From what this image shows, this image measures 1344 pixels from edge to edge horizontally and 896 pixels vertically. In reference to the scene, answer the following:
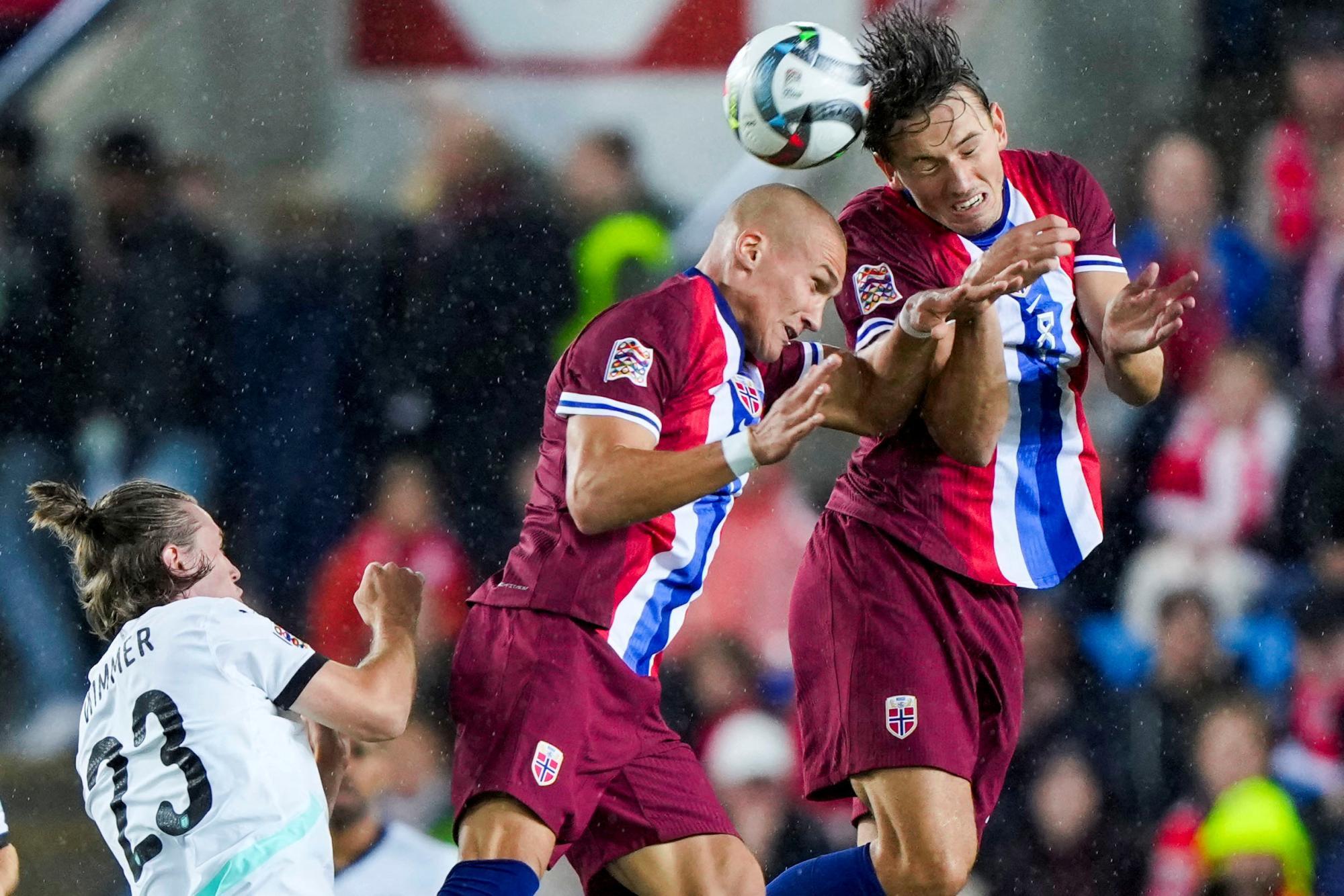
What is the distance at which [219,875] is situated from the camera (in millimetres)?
2162

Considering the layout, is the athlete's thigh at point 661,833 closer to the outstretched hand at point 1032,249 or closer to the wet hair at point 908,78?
the outstretched hand at point 1032,249

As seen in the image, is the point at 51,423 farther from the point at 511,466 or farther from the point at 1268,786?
the point at 1268,786

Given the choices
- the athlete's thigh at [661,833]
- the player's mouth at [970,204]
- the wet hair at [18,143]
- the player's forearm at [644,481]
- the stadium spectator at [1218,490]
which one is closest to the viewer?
the player's forearm at [644,481]

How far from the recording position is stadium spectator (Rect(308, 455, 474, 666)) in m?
4.87

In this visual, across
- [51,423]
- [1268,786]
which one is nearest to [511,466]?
[51,423]

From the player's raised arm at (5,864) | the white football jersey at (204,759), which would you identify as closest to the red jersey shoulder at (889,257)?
the white football jersey at (204,759)

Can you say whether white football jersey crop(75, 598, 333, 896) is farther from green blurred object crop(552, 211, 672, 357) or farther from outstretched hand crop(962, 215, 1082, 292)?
green blurred object crop(552, 211, 672, 357)

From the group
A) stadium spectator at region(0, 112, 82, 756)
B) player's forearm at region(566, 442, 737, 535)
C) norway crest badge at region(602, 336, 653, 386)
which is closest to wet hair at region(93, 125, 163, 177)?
stadium spectator at region(0, 112, 82, 756)

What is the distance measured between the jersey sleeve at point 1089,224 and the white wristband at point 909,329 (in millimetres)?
421

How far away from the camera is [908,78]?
272cm

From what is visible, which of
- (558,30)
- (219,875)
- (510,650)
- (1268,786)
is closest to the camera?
(219,875)

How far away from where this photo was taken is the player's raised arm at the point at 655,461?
222cm

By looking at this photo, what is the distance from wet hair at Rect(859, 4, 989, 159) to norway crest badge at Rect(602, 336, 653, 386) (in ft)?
2.26

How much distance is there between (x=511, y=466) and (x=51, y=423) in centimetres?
155
